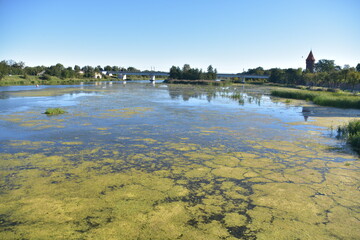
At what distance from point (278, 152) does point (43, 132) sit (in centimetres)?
1238

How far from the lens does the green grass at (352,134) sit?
44.1ft

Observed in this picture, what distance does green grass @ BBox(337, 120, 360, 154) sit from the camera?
1343 centimetres

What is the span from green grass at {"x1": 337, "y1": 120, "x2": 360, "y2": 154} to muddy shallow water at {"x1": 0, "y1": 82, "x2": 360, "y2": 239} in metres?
0.99

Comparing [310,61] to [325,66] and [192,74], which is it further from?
[192,74]

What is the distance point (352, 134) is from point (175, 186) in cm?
1202

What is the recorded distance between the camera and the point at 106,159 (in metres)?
10.6

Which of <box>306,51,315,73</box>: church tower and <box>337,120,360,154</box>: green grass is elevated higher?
<box>306,51,315,73</box>: church tower

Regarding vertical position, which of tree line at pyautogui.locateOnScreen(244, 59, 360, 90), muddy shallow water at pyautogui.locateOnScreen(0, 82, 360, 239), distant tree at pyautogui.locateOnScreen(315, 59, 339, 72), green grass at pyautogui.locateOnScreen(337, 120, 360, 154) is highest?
distant tree at pyautogui.locateOnScreen(315, 59, 339, 72)

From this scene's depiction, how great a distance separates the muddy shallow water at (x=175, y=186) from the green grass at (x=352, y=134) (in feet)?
3.24

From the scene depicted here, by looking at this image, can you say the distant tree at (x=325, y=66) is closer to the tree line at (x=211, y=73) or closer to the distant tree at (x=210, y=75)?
the tree line at (x=211, y=73)

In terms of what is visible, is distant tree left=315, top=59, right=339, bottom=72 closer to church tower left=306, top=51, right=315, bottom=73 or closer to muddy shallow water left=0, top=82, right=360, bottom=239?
church tower left=306, top=51, right=315, bottom=73

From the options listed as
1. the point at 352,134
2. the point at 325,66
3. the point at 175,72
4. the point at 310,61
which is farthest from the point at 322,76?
the point at 310,61

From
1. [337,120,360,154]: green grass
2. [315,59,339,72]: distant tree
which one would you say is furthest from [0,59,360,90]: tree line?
[337,120,360,154]: green grass

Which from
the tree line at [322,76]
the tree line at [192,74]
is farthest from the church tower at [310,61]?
the tree line at [192,74]
